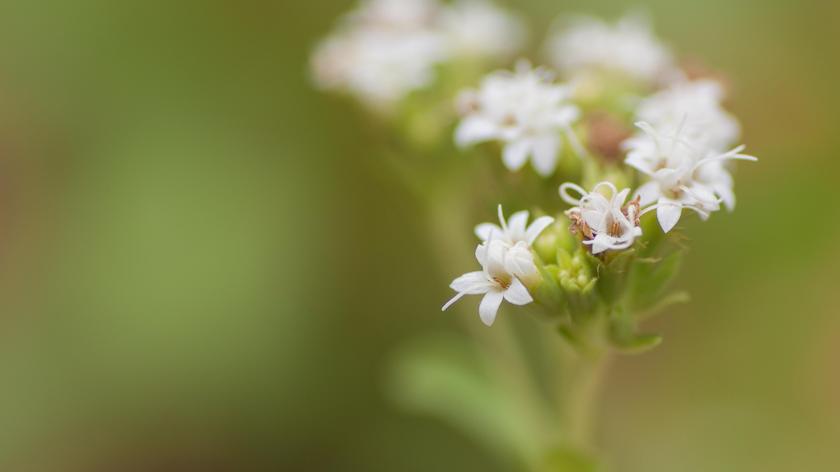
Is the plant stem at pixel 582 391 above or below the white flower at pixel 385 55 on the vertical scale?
below

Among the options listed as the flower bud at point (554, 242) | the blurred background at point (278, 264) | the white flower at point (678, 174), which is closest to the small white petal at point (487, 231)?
the flower bud at point (554, 242)

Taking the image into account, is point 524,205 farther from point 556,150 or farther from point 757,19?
point 757,19

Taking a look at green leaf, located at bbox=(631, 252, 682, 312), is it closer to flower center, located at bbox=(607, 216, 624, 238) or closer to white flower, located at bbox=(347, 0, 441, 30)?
flower center, located at bbox=(607, 216, 624, 238)

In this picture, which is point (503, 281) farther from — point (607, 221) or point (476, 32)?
Result: point (476, 32)

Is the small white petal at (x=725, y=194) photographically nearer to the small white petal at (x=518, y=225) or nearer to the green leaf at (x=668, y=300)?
the green leaf at (x=668, y=300)

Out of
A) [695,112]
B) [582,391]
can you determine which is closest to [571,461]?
[582,391]

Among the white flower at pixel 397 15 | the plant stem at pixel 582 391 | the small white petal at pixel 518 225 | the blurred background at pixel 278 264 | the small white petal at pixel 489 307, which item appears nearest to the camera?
the small white petal at pixel 489 307

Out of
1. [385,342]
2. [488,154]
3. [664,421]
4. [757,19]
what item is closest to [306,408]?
[385,342]
